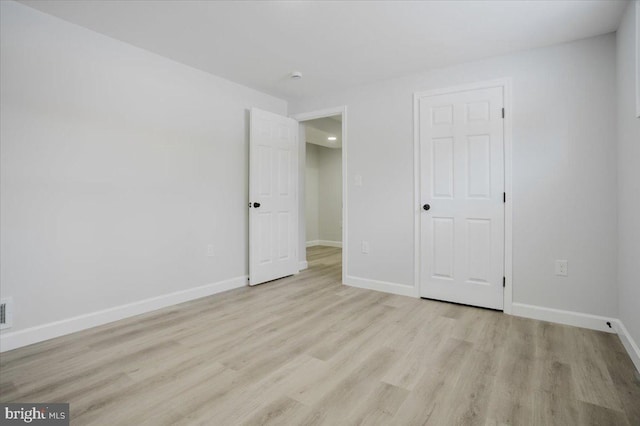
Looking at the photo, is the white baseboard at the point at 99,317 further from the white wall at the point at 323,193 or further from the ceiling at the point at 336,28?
the white wall at the point at 323,193

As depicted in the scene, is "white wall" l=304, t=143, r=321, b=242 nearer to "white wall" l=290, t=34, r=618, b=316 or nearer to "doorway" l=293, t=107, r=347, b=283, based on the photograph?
"doorway" l=293, t=107, r=347, b=283

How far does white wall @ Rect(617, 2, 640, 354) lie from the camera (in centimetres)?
198

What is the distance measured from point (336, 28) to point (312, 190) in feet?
16.6

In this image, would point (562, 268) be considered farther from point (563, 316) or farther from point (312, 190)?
point (312, 190)

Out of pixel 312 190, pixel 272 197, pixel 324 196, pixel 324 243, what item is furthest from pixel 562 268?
pixel 312 190

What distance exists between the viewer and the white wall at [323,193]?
23.8ft

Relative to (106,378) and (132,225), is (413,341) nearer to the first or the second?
(106,378)

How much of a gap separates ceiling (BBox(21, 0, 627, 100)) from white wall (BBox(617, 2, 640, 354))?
0.94 ft

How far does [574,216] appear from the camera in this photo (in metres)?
2.60

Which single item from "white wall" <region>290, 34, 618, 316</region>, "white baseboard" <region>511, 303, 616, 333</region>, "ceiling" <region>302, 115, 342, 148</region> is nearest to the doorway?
"ceiling" <region>302, 115, 342, 148</region>

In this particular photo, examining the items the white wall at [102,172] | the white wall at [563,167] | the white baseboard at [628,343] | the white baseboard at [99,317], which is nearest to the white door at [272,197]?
the white wall at [102,172]

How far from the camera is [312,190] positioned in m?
7.48

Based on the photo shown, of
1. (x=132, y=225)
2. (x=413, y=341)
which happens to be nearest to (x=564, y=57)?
(x=413, y=341)

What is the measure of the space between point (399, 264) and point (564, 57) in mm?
2368
